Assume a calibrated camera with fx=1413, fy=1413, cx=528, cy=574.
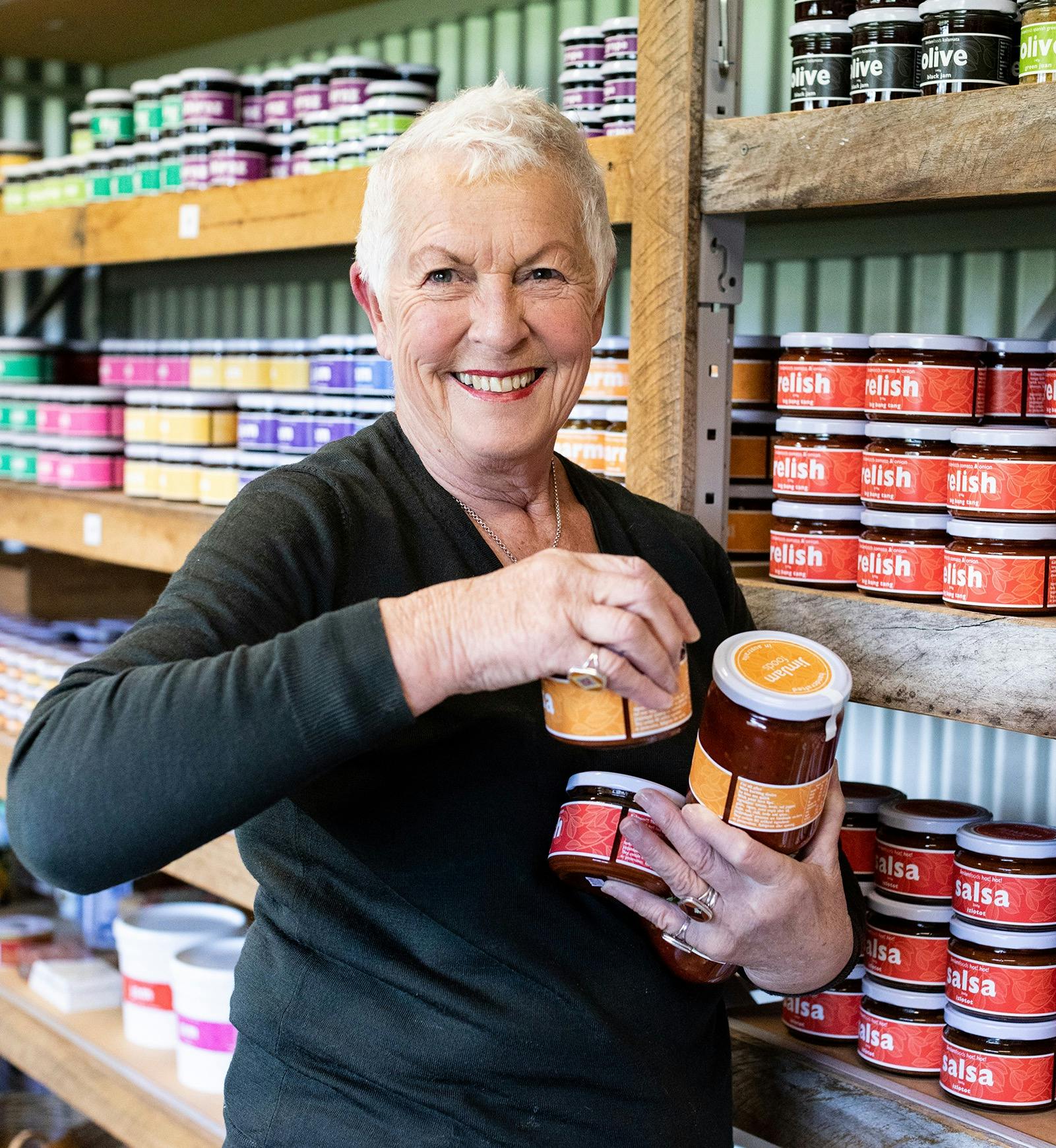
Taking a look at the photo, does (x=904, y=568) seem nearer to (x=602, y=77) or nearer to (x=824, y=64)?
(x=824, y=64)

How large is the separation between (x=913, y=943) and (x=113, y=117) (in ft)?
6.10

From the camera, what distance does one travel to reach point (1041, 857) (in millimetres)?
1238

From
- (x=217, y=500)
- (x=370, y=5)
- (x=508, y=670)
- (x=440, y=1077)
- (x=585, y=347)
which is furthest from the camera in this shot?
(x=370, y=5)

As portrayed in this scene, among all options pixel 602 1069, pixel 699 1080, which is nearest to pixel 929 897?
pixel 699 1080

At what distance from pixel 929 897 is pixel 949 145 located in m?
0.67

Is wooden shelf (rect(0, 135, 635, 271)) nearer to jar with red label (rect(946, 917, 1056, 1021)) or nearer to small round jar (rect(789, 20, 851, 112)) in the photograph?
small round jar (rect(789, 20, 851, 112))

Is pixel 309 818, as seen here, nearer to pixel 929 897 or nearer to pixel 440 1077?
pixel 440 1077

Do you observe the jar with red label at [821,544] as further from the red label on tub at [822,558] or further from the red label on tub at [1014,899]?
the red label on tub at [1014,899]

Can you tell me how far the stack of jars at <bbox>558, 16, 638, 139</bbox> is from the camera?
1.63m

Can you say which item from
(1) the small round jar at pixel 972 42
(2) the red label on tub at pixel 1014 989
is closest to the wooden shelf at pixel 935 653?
(2) the red label on tub at pixel 1014 989

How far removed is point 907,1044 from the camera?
1317mm

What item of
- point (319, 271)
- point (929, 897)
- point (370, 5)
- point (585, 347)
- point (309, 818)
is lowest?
point (929, 897)

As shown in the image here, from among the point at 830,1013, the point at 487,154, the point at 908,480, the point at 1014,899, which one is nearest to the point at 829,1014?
the point at 830,1013

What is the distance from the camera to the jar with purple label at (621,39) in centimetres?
163
